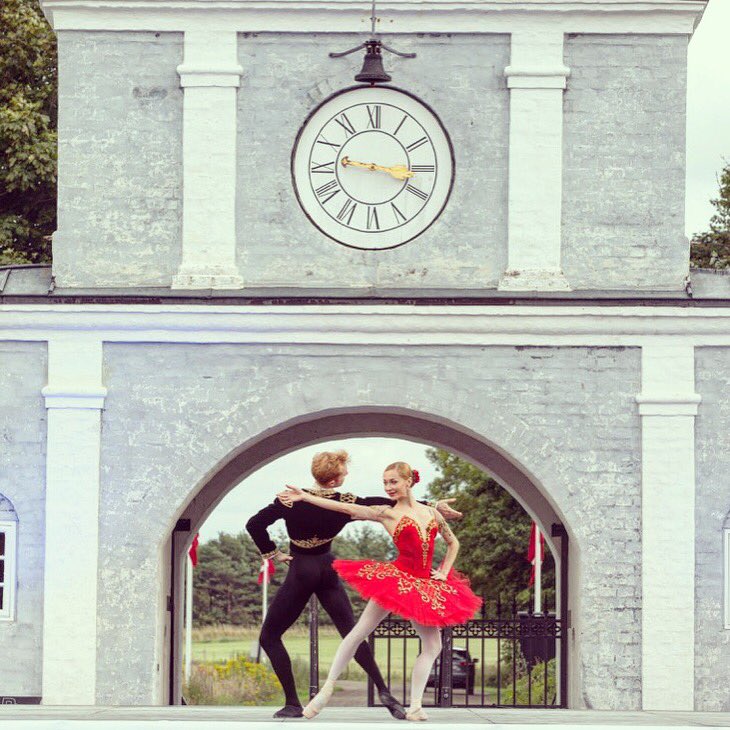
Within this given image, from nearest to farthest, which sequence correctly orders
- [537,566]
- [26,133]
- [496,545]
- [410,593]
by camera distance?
[410,593] < [26,133] < [537,566] < [496,545]

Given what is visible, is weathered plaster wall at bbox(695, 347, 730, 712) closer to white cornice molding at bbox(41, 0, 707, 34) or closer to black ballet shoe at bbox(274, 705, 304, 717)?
white cornice molding at bbox(41, 0, 707, 34)

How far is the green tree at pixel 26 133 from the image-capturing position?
28.0m

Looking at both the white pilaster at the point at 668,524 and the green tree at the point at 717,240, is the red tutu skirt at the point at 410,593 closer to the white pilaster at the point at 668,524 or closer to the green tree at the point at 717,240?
the white pilaster at the point at 668,524

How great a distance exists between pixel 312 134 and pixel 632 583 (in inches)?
208

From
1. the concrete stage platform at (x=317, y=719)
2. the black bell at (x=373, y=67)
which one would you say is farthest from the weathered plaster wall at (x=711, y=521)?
the black bell at (x=373, y=67)

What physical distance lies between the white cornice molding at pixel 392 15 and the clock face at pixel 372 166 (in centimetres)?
72

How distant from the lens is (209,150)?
62.6ft

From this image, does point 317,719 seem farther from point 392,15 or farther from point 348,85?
point 392,15

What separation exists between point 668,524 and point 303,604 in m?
5.81

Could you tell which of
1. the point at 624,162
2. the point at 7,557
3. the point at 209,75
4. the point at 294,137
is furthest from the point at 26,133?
the point at 624,162

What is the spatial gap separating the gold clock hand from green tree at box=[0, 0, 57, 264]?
32.1 feet

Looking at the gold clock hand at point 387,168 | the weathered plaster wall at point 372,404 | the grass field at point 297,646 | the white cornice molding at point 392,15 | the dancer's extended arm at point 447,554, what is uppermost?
the white cornice molding at point 392,15

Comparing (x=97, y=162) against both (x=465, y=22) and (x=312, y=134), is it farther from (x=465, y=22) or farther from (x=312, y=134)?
(x=465, y=22)

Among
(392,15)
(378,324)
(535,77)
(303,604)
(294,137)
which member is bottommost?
(303,604)
